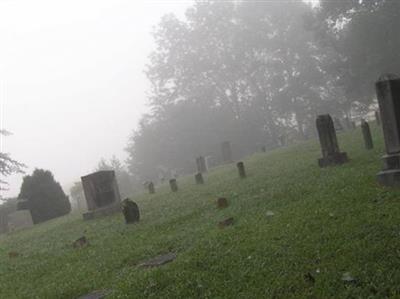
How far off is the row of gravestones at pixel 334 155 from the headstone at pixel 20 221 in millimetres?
6097

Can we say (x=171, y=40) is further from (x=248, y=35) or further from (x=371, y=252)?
(x=371, y=252)

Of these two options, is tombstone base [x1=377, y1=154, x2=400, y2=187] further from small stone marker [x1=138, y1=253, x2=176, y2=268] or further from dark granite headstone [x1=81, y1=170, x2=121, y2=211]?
dark granite headstone [x1=81, y1=170, x2=121, y2=211]

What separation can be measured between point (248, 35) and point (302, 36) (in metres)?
6.33

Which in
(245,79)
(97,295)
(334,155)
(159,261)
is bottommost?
(97,295)

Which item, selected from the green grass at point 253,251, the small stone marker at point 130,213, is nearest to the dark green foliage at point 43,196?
the green grass at point 253,251

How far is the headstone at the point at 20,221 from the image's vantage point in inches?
936

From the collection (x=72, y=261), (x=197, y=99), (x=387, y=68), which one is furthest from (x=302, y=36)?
(x=72, y=261)

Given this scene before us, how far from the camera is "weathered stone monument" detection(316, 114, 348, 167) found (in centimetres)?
1598

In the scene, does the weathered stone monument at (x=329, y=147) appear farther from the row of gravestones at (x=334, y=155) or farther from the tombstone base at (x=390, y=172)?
the tombstone base at (x=390, y=172)

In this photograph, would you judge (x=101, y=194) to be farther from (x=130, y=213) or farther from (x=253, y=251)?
(x=253, y=251)

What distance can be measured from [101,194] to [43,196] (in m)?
8.89

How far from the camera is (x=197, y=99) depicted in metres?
52.4

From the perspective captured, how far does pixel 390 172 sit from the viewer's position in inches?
411

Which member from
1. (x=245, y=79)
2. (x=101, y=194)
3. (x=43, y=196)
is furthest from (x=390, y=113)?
(x=245, y=79)
